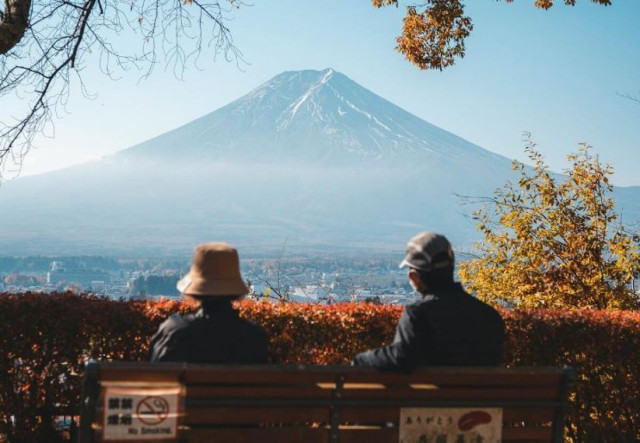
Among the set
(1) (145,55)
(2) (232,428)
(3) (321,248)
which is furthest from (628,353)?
(3) (321,248)

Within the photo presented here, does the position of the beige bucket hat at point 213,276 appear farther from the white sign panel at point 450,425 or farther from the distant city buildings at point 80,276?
the distant city buildings at point 80,276

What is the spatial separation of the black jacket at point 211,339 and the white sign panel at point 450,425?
0.79m

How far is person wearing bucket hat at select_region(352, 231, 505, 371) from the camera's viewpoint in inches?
163

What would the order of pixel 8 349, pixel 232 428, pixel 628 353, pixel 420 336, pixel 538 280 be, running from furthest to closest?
pixel 538 280 → pixel 628 353 → pixel 8 349 → pixel 420 336 → pixel 232 428

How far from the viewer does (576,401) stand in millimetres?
6711

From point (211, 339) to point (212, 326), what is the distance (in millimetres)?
65

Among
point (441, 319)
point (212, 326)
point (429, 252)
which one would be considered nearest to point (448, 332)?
point (441, 319)

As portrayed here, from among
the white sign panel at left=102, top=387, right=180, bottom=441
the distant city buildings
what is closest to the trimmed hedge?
the white sign panel at left=102, top=387, right=180, bottom=441

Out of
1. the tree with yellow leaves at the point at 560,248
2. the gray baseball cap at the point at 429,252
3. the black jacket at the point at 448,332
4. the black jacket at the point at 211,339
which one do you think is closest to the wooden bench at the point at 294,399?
the black jacket at the point at 448,332

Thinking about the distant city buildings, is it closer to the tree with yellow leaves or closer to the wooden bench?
the tree with yellow leaves

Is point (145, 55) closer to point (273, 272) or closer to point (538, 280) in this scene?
point (273, 272)

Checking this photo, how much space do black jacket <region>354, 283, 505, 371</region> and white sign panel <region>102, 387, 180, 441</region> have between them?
0.92m

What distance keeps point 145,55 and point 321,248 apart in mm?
179675

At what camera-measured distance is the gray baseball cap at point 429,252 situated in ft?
13.9
